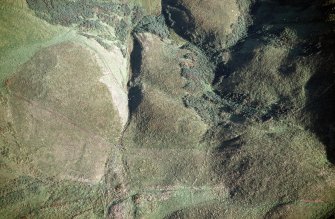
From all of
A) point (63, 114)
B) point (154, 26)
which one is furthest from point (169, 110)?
point (154, 26)

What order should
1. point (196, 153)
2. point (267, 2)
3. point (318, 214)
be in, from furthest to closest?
point (267, 2) → point (196, 153) → point (318, 214)

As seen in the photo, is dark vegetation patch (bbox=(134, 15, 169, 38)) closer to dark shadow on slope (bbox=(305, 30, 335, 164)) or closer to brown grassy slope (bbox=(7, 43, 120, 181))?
brown grassy slope (bbox=(7, 43, 120, 181))

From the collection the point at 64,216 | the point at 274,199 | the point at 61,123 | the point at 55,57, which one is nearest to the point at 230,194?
the point at 274,199

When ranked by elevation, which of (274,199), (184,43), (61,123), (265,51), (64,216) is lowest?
(64,216)

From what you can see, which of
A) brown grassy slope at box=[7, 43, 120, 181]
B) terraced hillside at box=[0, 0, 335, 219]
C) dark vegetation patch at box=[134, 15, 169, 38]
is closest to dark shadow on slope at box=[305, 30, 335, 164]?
terraced hillside at box=[0, 0, 335, 219]

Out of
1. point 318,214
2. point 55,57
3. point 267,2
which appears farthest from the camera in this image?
point 267,2

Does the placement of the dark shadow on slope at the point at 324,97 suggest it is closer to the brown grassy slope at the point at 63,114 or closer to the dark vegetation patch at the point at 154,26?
the dark vegetation patch at the point at 154,26

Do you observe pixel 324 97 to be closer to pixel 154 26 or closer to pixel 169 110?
pixel 169 110

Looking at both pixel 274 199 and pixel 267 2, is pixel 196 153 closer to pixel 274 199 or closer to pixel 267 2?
pixel 274 199

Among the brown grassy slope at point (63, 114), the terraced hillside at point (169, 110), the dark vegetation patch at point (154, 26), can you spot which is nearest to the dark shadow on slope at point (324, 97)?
the terraced hillside at point (169, 110)
